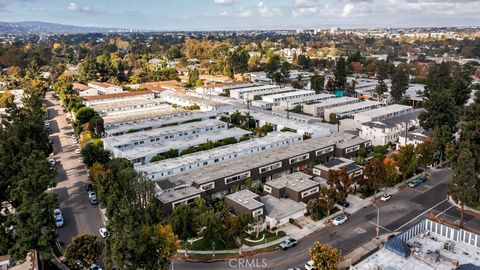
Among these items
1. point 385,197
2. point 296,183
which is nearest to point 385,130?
point 385,197

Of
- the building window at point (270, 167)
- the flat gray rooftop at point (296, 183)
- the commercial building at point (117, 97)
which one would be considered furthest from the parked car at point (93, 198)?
the commercial building at point (117, 97)

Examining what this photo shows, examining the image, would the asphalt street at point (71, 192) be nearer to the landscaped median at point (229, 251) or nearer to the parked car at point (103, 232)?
the parked car at point (103, 232)

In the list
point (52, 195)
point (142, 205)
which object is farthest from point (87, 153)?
point (52, 195)

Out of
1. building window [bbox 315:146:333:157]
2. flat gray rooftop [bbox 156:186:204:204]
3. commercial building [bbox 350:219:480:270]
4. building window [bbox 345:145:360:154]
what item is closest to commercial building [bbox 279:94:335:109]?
building window [bbox 345:145:360:154]

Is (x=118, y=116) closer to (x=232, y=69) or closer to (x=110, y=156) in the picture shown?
(x=110, y=156)

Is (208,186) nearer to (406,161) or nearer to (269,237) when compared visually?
(269,237)

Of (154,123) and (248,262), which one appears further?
(154,123)

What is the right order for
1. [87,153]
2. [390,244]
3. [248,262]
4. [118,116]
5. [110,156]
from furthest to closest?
[118,116] < [110,156] < [87,153] < [248,262] < [390,244]
